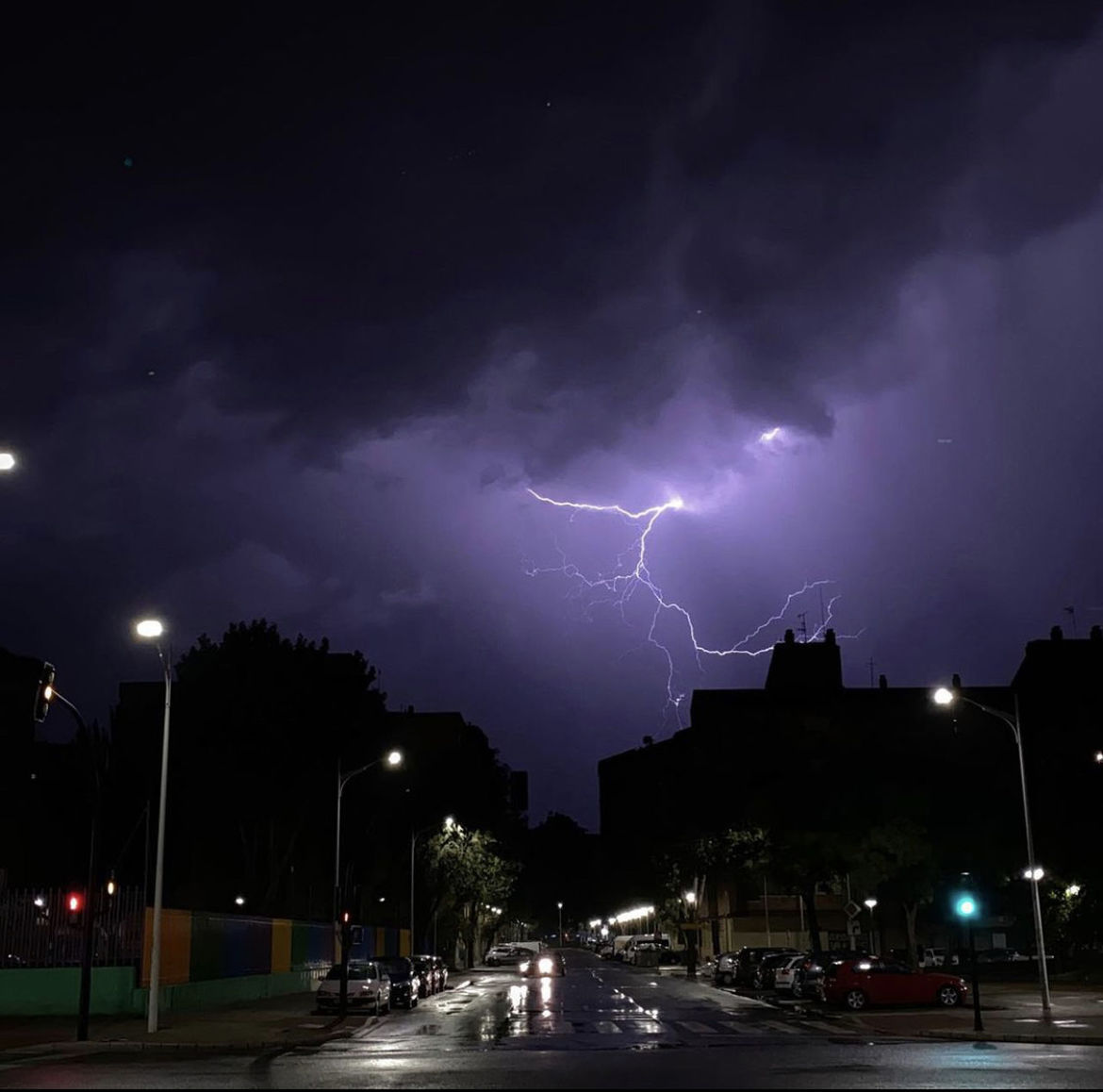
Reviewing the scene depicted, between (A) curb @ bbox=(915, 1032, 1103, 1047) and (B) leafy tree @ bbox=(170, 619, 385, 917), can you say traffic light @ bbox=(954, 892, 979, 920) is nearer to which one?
(A) curb @ bbox=(915, 1032, 1103, 1047)

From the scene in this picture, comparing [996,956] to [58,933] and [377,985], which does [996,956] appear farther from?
[58,933]

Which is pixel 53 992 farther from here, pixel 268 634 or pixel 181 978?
pixel 268 634

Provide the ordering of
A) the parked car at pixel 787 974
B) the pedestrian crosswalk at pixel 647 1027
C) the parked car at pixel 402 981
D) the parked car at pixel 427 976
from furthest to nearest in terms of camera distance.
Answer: the parked car at pixel 427 976 → the parked car at pixel 787 974 → the parked car at pixel 402 981 → the pedestrian crosswalk at pixel 647 1027

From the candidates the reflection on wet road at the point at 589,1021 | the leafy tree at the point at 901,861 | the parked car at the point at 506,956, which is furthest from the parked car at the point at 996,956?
the parked car at the point at 506,956

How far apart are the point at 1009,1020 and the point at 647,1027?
870 cm

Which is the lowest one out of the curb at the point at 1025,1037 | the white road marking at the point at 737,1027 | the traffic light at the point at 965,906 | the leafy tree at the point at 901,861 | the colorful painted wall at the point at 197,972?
the white road marking at the point at 737,1027

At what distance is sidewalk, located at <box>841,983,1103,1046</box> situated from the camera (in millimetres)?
28297

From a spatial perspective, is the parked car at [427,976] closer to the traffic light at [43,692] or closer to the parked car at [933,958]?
the parked car at [933,958]

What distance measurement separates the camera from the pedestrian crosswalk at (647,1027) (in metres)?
31.0

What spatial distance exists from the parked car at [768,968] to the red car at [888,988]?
1124 cm

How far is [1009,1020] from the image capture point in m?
32.7

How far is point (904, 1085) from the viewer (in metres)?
18.2

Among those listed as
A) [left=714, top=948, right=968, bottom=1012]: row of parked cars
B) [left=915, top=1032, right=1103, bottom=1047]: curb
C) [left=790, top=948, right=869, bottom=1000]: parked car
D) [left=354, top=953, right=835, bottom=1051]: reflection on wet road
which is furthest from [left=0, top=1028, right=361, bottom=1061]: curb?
[left=790, top=948, right=869, bottom=1000]: parked car

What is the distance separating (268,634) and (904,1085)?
4460cm
